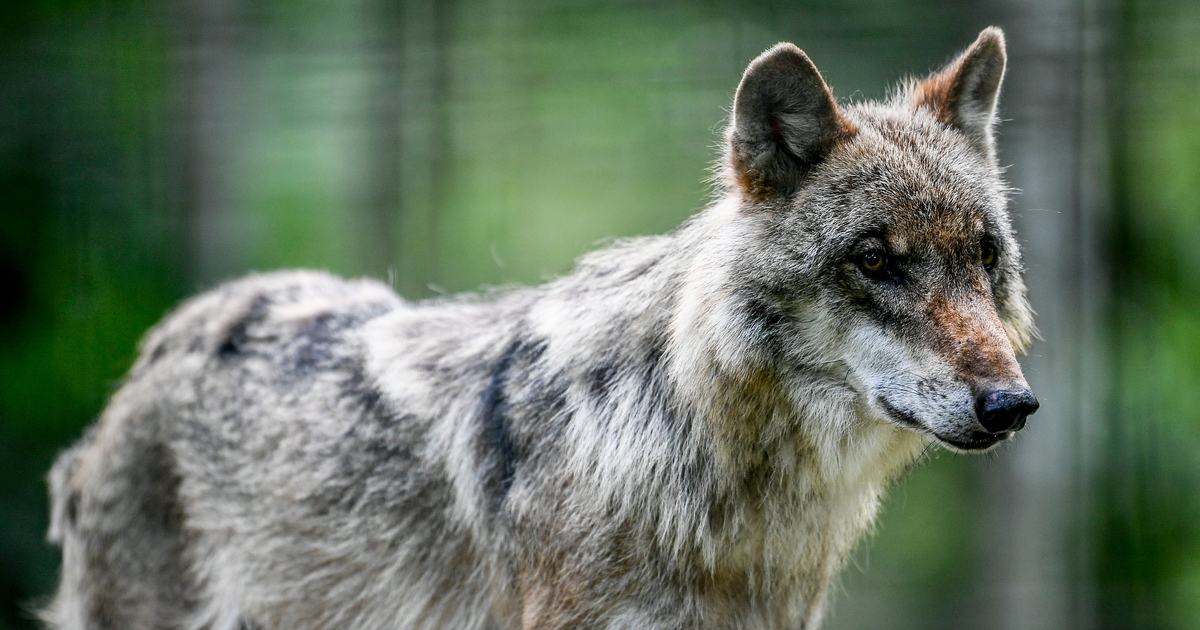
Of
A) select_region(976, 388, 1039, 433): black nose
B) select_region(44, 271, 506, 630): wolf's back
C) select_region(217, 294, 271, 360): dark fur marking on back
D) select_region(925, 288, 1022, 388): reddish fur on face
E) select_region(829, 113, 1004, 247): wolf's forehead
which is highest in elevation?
select_region(829, 113, 1004, 247): wolf's forehead

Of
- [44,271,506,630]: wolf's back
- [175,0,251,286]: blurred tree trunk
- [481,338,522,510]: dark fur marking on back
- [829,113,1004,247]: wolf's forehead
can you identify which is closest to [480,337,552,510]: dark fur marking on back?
[481,338,522,510]: dark fur marking on back

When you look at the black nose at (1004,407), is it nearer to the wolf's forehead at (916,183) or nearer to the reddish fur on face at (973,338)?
the reddish fur on face at (973,338)

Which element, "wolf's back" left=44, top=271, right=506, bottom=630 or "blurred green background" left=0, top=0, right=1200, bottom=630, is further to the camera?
"blurred green background" left=0, top=0, right=1200, bottom=630

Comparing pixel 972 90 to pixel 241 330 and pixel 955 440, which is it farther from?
pixel 241 330

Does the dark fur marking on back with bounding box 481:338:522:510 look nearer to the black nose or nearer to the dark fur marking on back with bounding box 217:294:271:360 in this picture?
the dark fur marking on back with bounding box 217:294:271:360

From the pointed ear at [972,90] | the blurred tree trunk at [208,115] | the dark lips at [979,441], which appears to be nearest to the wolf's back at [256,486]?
the dark lips at [979,441]

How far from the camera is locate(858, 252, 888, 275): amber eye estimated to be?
300cm

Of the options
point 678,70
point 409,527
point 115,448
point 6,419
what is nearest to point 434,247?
point 678,70

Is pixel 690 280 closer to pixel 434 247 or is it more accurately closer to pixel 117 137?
pixel 434 247

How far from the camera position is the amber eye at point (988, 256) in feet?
10.3

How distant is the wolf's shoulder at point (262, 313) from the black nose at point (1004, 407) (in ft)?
8.99

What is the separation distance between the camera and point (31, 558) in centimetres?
879

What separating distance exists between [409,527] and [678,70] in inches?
213

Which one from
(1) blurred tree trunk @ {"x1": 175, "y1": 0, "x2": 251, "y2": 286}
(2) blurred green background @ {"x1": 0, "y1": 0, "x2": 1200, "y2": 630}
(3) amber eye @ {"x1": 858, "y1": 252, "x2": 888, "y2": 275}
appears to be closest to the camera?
(3) amber eye @ {"x1": 858, "y1": 252, "x2": 888, "y2": 275}
